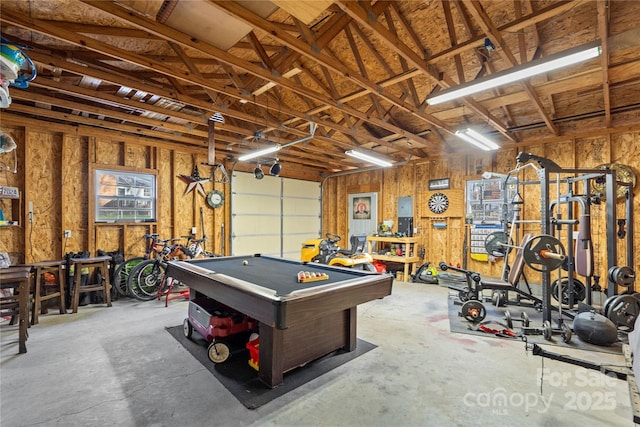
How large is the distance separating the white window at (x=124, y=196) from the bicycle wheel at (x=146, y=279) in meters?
1.29

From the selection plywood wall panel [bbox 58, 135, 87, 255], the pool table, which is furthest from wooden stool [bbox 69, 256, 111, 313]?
the pool table

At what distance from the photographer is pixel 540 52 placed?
157 inches

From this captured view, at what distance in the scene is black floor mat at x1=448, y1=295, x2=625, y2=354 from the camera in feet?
11.1

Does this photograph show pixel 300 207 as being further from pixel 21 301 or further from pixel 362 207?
pixel 21 301

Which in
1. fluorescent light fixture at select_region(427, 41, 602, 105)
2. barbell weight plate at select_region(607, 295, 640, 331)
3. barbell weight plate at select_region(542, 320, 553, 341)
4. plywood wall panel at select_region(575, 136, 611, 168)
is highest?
fluorescent light fixture at select_region(427, 41, 602, 105)

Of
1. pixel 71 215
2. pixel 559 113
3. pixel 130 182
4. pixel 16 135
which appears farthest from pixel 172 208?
pixel 559 113

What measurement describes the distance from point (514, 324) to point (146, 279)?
20.7ft

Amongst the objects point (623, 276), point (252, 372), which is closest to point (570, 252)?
point (623, 276)

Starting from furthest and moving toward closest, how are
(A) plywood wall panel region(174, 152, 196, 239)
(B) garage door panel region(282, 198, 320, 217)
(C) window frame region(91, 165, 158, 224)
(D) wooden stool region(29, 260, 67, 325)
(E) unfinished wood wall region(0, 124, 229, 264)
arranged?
(B) garage door panel region(282, 198, 320, 217), (A) plywood wall panel region(174, 152, 196, 239), (C) window frame region(91, 165, 158, 224), (E) unfinished wood wall region(0, 124, 229, 264), (D) wooden stool region(29, 260, 67, 325)

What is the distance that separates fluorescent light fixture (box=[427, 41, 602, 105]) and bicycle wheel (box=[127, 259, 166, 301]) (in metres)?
5.63

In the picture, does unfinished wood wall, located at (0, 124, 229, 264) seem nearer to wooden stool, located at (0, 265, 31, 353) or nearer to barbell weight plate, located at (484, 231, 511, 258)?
wooden stool, located at (0, 265, 31, 353)

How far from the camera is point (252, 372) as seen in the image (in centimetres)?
283

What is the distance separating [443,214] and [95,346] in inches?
289

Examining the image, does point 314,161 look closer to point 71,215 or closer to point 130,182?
point 130,182
